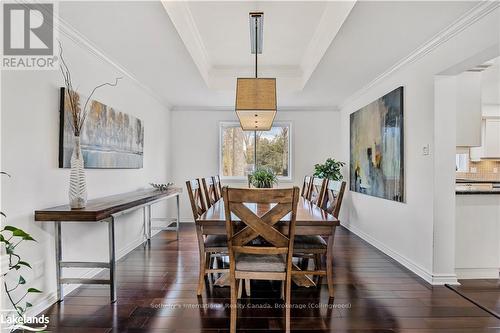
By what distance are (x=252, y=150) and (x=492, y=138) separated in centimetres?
460

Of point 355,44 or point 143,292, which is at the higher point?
point 355,44

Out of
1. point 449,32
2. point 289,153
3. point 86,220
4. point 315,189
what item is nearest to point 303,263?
point 315,189

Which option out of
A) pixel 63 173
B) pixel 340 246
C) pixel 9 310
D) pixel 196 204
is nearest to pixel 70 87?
pixel 63 173

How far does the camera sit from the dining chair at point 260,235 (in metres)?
1.99

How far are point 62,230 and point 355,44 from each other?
3256 millimetres

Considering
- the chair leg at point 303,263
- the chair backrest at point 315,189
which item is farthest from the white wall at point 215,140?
the chair leg at point 303,263

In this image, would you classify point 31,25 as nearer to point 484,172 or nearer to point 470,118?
point 470,118

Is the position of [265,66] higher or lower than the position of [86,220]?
higher

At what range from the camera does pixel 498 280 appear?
3082 millimetres

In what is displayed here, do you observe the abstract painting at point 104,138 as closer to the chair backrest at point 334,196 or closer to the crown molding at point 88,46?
the crown molding at point 88,46

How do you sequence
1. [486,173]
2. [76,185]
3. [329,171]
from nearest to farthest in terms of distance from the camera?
[76,185] → [329,171] → [486,173]

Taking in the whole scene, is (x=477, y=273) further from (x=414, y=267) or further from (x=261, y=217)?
(x=261, y=217)

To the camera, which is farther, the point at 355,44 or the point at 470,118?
the point at 470,118

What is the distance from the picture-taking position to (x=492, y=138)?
19.0ft
